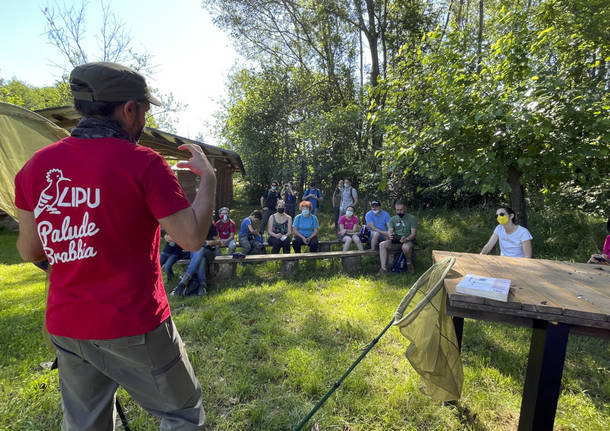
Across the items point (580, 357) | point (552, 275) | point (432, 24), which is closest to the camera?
point (552, 275)

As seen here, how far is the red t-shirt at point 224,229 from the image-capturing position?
21.9 ft

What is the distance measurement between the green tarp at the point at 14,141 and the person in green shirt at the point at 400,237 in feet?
17.4

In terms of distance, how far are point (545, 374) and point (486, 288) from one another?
1.60 feet

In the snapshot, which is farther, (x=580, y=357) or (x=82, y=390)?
(x=580, y=357)

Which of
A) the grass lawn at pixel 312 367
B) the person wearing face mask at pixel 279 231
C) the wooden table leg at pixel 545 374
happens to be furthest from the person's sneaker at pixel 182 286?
the wooden table leg at pixel 545 374

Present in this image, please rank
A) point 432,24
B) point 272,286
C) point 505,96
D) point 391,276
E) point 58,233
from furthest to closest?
point 432,24
point 391,276
point 272,286
point 505,96
point 58,233

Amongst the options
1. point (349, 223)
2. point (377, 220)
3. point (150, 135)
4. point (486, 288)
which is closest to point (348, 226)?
point (349, 223)

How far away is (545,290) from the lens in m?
1.76

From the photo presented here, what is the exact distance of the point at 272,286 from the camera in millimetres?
5137

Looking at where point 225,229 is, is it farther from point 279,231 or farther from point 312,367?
point 312,367

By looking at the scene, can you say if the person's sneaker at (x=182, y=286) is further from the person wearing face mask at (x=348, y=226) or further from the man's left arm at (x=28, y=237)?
the man's left arm at (x=28, y=237)

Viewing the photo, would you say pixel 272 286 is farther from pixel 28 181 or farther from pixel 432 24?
pixel 432 24

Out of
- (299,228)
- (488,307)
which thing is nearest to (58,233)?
(488,307)

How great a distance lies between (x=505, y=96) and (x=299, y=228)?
441 centimetres
